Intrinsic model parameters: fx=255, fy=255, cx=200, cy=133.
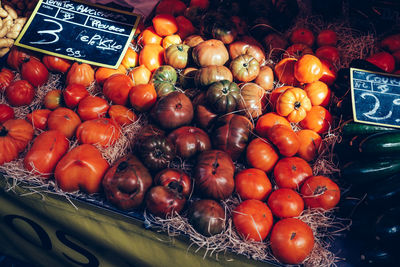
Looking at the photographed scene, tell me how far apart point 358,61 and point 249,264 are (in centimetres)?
246

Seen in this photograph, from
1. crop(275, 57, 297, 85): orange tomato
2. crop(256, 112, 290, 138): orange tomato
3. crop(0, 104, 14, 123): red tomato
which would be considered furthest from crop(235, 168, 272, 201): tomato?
crop(0, 104, 14, 123): red tomato

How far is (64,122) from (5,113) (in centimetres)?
78

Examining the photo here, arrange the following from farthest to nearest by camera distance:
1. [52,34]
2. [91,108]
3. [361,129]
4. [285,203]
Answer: [52,34] < [91,108] < [361,129] < [285,203]

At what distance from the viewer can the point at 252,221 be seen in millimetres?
1954

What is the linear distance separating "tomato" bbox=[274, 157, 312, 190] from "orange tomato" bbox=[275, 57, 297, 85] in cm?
108

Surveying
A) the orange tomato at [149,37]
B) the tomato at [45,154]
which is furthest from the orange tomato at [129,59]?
the tomato at [45,154]

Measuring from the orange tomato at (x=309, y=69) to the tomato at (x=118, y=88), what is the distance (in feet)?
6.14

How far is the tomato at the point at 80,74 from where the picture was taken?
3.05 metres

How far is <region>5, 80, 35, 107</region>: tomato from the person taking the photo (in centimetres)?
294

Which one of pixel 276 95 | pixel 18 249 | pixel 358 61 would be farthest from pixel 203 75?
pixel 18 249

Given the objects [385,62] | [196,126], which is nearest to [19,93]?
[196,126]

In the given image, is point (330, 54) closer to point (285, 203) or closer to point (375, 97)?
point (375, 97)

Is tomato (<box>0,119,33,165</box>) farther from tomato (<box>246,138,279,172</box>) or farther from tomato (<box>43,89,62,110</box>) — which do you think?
tomato (<box>246,138,279,172</box>)

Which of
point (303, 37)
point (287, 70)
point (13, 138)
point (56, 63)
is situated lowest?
point (13, 138)
